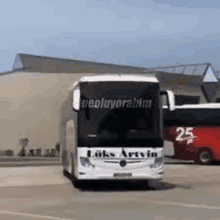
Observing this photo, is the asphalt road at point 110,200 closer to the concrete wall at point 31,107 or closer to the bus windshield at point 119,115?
the bus windshield at point 119,115

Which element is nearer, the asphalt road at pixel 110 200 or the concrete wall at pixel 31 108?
the asphalt road at pixel 110 200

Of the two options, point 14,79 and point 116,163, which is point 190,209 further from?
point 14,79

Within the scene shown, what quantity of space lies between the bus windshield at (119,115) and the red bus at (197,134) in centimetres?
1029

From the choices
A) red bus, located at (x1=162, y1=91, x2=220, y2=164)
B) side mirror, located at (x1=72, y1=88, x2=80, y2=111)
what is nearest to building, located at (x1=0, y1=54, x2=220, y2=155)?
red bus, located at (x1=162, y1=91, x2=220, y2=164)

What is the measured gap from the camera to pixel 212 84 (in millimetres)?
47281

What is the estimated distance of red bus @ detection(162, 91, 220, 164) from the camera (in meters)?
23.9

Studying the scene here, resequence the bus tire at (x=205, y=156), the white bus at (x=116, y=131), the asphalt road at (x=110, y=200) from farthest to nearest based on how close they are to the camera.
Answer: the bus tire at (x=205, y=156), the white bus at (x=116, y=131), the asphalt road at (x=110, y=200)

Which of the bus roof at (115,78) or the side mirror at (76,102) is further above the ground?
the bus roof at (115,78)

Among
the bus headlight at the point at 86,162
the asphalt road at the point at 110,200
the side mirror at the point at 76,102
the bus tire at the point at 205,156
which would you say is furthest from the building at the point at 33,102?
the bus headlight at the point at 86,162

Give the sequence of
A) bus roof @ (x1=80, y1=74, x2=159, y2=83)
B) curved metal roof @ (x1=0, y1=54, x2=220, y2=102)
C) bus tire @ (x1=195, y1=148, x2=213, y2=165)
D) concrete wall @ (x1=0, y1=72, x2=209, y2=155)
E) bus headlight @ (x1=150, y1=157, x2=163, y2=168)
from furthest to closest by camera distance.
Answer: curved metal roof @ (x1=0, y1=54, x2=220, y2=102) → concrete wall @ (x1=0, y1=72, x2=209, y2=155) → bus tire @ (x1=195, y1=148, x2=213, y2=165) → bus roof @ (x1=80, y1=74, x2=159, y2=83) → bus headlight @ (x1=150, y1=157, x2=163, y2=168)

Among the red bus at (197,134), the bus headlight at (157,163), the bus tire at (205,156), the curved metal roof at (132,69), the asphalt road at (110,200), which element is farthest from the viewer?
the curved metal roof at (132,69)

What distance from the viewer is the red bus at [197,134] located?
2389cm

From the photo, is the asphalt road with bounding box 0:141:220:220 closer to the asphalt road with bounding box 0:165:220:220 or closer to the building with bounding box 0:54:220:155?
the asphalt road with bounding box 0:165:220:220

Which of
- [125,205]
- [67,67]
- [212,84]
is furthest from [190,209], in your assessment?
[212,84]
